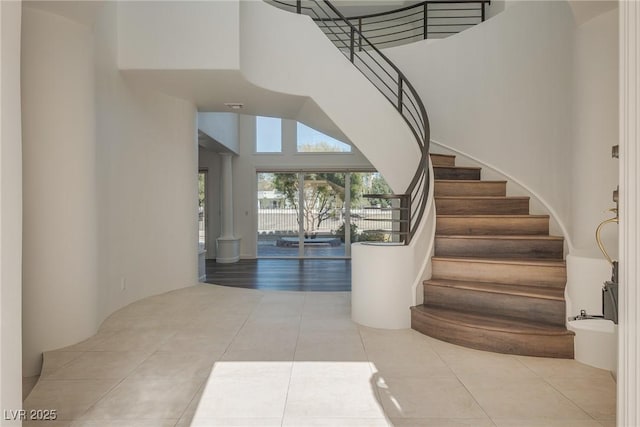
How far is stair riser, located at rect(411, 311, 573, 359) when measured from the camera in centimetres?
293

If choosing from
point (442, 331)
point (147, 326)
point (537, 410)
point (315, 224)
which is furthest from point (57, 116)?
point (315, 224)

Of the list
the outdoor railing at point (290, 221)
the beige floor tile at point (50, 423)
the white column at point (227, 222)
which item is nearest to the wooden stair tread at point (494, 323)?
the beige floor tile at point (50, 423)

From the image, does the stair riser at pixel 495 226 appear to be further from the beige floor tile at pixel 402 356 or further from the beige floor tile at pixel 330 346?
the beige floor tile at pixel 330 346

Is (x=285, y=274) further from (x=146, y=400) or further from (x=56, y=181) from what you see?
(x=146, y=400)

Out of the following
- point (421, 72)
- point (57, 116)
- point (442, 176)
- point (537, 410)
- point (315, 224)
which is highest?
point (421, 72)

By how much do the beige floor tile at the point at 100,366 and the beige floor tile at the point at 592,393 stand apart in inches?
106

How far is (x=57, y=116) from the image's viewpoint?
10.8 ft

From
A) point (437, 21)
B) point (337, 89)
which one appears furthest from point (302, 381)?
point (437, 21)

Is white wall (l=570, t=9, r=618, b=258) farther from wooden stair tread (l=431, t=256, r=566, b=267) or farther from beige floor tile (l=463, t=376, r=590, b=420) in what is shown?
beige floor tile (l=463, t=376, r=590, b=420)

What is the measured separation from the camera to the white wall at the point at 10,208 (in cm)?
153

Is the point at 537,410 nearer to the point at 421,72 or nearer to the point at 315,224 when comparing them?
the point at 421,72

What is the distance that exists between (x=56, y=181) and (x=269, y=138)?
6.98 metres

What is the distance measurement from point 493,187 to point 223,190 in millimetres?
6196
